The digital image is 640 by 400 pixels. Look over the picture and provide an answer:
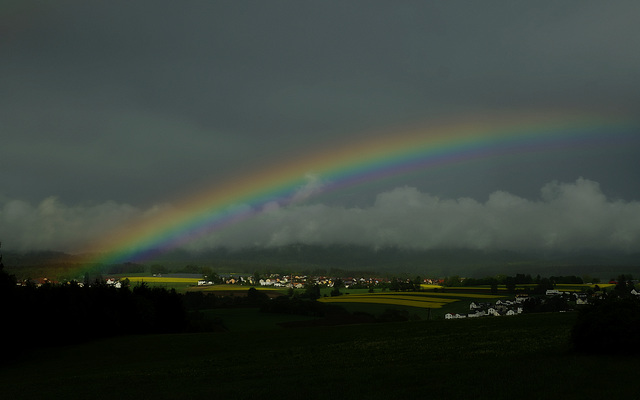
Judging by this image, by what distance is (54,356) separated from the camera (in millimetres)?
59688

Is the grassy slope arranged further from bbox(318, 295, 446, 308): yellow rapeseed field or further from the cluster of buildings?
bbox(318, 295, 446, 308): yellow rapeseed field

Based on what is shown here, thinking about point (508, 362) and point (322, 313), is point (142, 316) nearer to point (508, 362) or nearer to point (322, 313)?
point (322, 313)

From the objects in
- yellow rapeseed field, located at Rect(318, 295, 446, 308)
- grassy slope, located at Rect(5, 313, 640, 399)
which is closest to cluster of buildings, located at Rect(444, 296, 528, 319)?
yellow rapeseed field, located at Rect(318, 295, 446, 308)

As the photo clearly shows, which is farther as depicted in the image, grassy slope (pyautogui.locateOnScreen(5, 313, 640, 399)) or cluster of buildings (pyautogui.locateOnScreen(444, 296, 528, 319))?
cluster of buildings (pyautogui.locateOnScreen(444, 296, 528, 319))

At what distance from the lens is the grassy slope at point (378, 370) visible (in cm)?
1955

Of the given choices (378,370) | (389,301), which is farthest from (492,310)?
(378,370)

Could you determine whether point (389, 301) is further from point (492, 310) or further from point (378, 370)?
point (378, 370)

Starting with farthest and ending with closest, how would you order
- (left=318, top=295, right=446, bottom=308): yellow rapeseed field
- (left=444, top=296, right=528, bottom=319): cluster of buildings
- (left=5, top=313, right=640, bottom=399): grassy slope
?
(left=318, top=295, right=446, bottom=308): yellow rapeseed field → (left=444, top=296, right=528, bottom=319): cluster of buildings → (left=5, top=313, right=640, bottom=399): grassy slope

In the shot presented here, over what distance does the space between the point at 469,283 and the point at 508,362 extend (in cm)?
12154

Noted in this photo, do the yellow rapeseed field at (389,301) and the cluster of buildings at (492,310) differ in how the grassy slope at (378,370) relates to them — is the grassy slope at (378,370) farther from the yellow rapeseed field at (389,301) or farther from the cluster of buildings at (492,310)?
the yellow rapeseed field at (389,301)

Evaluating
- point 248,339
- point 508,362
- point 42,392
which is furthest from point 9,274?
point 508,362

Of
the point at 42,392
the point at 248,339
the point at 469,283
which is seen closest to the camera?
the point at 42,392

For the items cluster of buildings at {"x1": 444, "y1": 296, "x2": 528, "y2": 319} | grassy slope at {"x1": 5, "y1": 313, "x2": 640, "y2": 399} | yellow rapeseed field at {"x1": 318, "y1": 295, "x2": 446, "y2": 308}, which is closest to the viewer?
grassy slope at {"x1": 5, "y1": 313, "x2": 640, "y2": 399}

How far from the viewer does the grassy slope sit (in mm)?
19547
